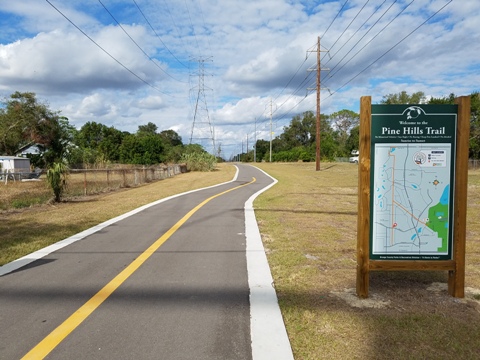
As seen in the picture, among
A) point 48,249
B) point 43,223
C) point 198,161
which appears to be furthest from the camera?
point 198,161

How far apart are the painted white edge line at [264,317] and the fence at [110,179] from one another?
12.4m

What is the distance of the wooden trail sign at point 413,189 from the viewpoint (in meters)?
4.24

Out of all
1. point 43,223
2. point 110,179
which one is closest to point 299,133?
point 110,179

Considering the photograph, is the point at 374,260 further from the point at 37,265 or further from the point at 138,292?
the point at 37,265

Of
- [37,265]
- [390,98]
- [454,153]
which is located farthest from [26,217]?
[390,98]

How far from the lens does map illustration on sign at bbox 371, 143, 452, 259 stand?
14.2ft

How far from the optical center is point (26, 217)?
1021cm

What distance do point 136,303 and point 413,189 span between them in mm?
3410

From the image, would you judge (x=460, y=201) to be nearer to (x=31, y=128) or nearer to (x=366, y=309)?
(x=366, y=309)

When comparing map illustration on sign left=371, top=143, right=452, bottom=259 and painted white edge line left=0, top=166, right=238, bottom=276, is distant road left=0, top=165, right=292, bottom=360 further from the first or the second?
map illustration on sign left=371, top=143, right=452, bottom=259

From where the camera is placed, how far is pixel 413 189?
435 centimetres

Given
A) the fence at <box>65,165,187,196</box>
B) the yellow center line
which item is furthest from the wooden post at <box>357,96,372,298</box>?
the fence at <box>65,165,187,196</box>

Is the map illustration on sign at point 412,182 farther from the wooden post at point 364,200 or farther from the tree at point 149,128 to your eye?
the tree at point 149,128

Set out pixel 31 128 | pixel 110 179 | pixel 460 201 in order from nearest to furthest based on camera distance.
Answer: pixel 460 201 < pixel 110 179 < pixel 31 128
